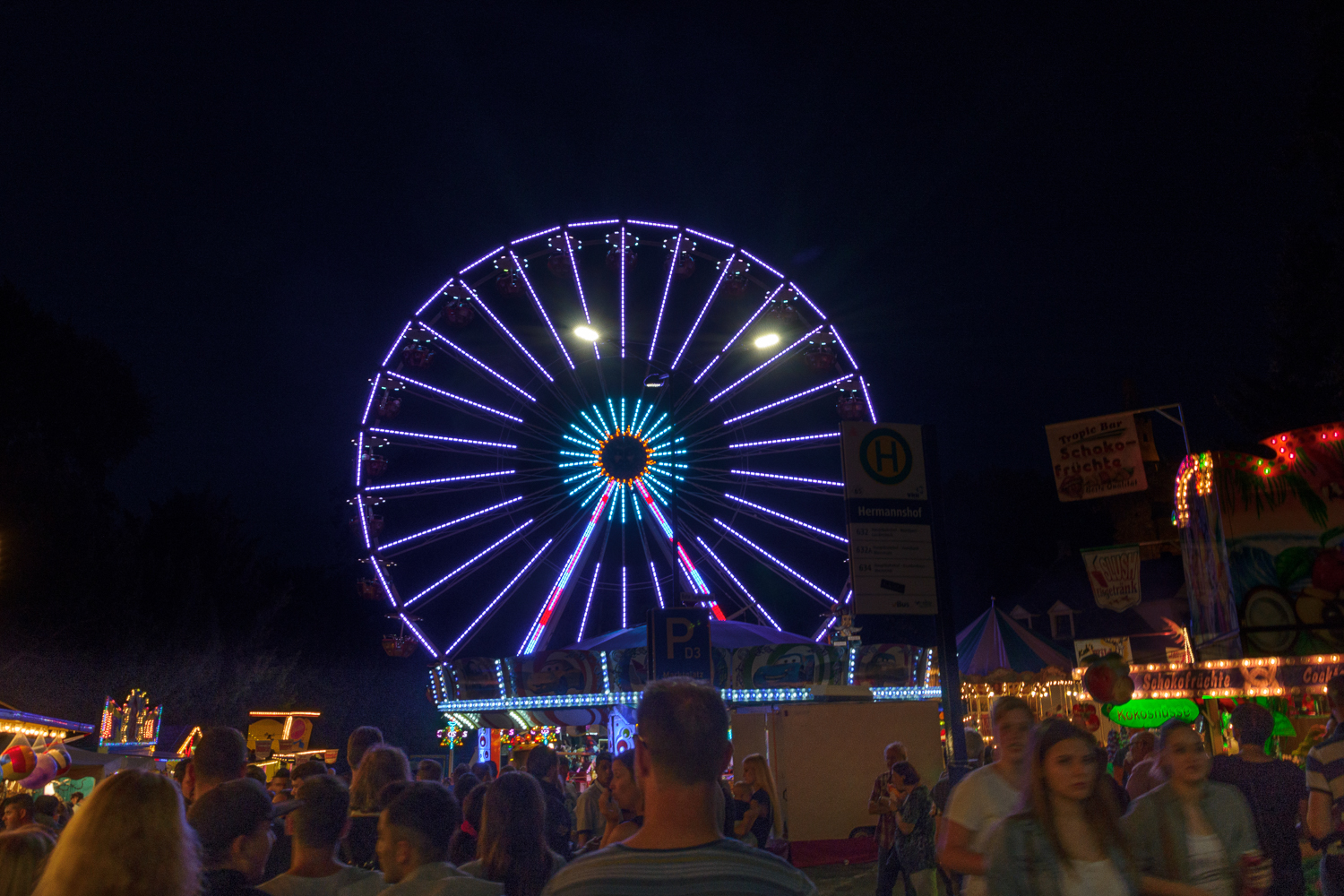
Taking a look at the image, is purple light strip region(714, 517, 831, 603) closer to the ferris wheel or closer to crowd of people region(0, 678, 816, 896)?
the ferris wheel

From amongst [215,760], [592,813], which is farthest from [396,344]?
[215,760]

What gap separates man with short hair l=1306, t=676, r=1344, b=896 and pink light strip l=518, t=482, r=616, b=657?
13579 mm

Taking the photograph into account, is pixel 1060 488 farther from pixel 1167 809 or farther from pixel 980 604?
pixel 980 604

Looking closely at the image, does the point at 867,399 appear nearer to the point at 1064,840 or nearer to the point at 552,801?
the point at 552,801

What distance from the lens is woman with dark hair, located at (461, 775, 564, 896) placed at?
12.0 ft

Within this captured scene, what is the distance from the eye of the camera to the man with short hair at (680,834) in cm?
206

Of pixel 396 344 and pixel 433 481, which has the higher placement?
pixel 396 344

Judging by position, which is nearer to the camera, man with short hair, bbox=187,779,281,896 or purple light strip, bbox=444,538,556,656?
man with short hair, bbox=187,779,281,896

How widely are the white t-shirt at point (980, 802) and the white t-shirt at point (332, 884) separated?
83.4 inches

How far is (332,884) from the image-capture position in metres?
3.30

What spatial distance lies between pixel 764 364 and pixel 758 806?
13042mm

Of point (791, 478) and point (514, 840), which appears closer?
point (514, 840)

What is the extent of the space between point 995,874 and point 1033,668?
67.1 ft

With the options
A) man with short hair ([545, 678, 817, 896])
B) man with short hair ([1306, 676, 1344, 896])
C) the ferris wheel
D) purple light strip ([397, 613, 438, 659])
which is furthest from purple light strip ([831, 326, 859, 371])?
man with short hair ([545, 678, 817, 896])
